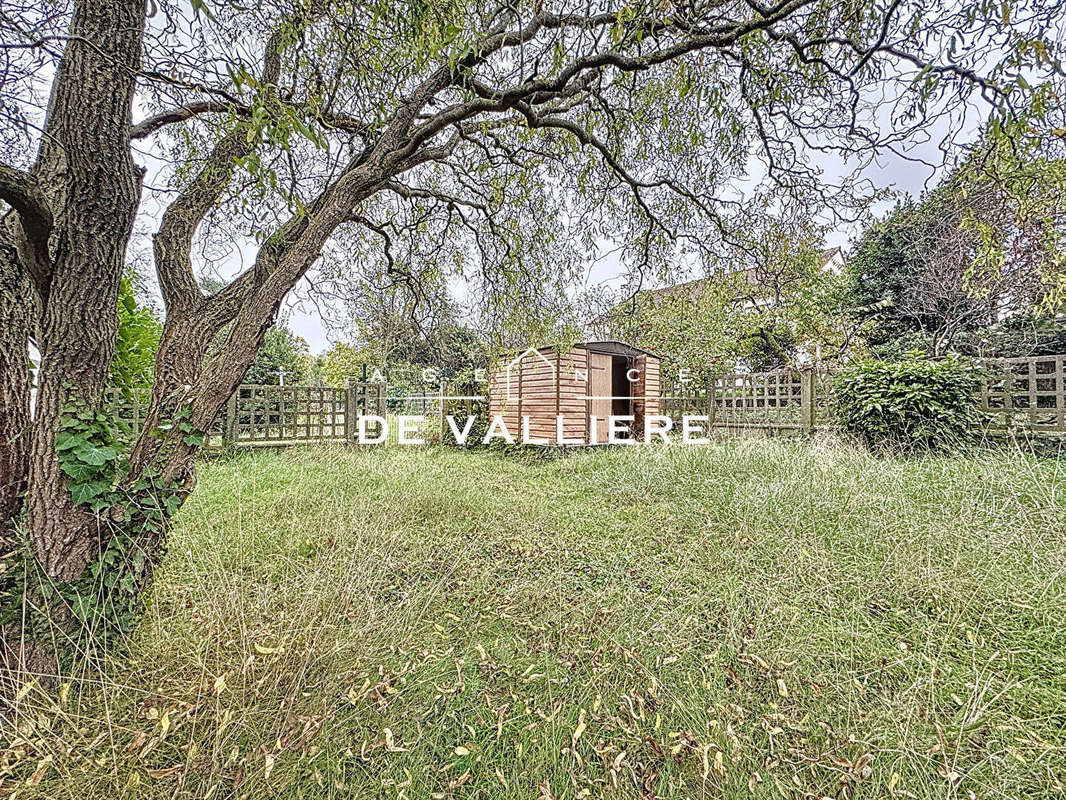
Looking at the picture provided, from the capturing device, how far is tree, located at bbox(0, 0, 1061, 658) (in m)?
1.73

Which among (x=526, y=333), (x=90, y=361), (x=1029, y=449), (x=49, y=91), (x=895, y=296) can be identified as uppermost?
(x=895, y=296)

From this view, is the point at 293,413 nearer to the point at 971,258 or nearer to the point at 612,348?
the point at 612,348

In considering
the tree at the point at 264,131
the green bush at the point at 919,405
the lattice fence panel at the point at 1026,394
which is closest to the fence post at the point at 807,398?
the green bush at the point at 919,405

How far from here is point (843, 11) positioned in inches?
92.7

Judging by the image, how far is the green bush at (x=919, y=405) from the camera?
19.4 ft

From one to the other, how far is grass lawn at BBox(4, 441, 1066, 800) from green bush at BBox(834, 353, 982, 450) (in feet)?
8.05

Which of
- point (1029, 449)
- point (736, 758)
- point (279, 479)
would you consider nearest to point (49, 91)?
point (736, 758)

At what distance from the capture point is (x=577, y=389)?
24.9 feet

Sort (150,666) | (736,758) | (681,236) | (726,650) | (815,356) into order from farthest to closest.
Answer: (815,356)
(681,236)
(726,650)
(150,666)
(736,758)

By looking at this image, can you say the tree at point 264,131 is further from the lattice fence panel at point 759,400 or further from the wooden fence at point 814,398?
the lattice fence panel at point 759,400

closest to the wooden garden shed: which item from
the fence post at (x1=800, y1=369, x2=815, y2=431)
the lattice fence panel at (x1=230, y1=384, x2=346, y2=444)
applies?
the fence post at (x1=800, y1=369, x2=815, y2=431)

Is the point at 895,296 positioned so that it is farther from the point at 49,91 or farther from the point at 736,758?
the point at 49,91

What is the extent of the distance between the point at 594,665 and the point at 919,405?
6.54m

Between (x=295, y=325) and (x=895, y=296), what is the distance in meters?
14.2
